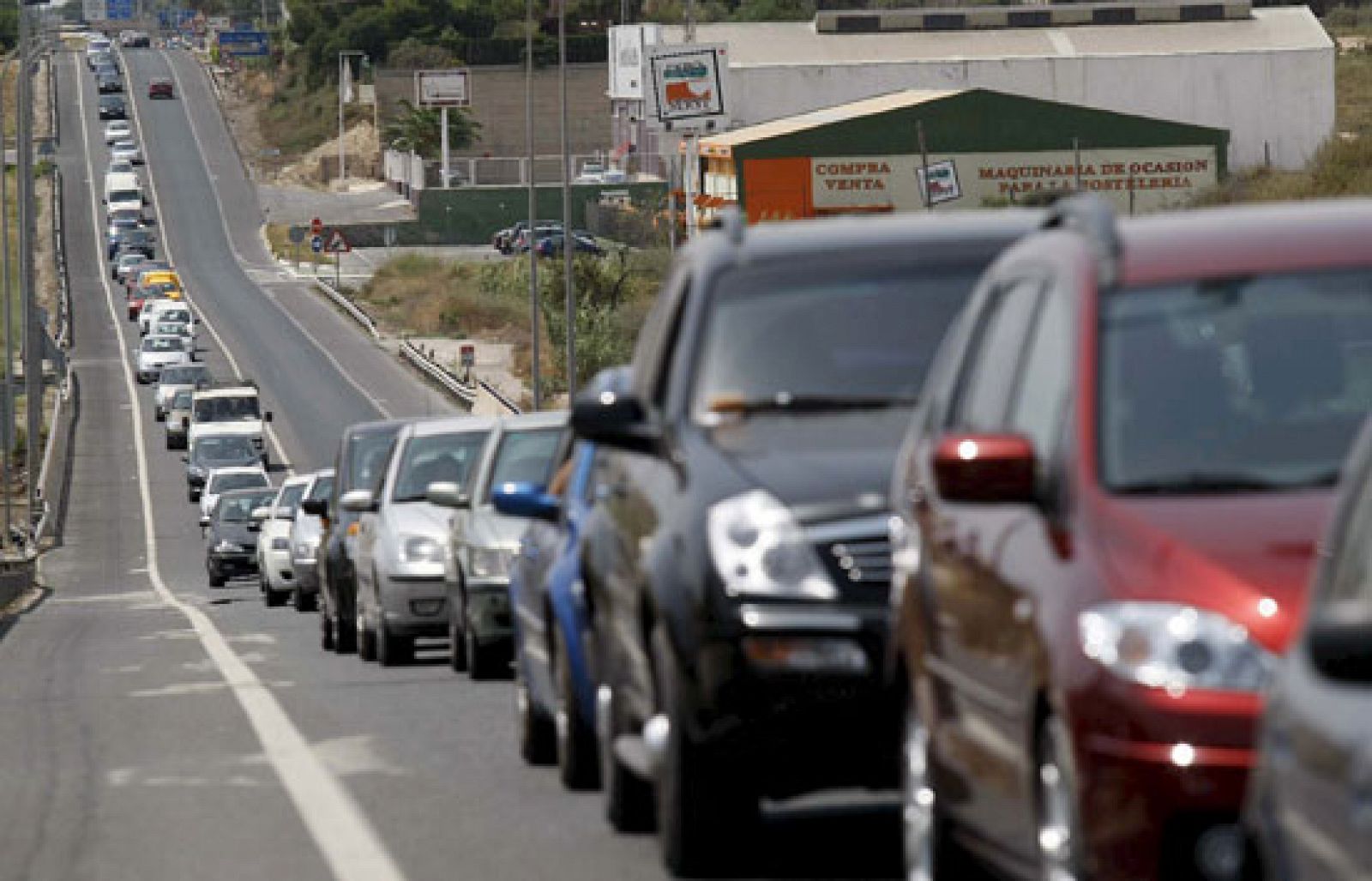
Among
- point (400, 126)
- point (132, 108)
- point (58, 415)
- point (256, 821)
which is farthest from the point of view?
point (132, 108)

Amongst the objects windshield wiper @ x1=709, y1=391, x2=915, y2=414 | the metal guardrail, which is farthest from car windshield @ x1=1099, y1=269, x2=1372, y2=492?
the metal guardrail

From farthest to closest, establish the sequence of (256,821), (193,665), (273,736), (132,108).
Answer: (132,108)
(193,665)
(273,736)
(256,821)

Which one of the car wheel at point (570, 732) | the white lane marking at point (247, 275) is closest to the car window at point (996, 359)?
the car wheel at point (570, 732)

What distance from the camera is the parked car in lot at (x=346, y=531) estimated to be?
24656 millimetres

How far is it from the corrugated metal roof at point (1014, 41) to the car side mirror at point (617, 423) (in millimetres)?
91713

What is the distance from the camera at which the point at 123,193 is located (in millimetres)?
142125

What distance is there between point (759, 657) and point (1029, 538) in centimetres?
227

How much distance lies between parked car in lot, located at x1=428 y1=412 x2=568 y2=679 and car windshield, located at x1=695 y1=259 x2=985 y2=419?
7105mm

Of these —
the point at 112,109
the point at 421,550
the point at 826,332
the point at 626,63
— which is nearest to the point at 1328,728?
the point at 826,332

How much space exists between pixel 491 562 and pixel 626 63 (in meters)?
110

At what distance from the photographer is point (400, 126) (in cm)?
16550

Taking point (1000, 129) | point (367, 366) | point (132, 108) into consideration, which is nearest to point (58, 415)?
point (367, 366)

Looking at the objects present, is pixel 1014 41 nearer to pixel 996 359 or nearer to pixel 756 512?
pixel 756 512

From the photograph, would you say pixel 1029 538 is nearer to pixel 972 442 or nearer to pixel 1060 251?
pixel 972 442
